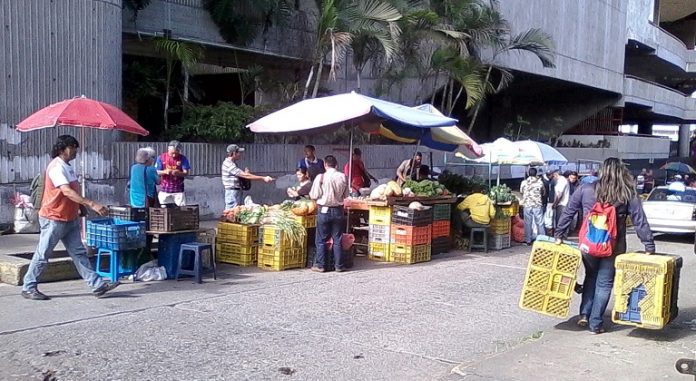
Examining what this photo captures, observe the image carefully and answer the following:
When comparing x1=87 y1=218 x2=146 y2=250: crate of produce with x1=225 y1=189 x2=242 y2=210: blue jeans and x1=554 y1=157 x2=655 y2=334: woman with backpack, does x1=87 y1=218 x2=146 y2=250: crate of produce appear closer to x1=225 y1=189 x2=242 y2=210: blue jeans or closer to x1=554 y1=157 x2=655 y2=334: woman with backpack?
x1=225 y1=189 x2=242 y2=210: blue jeans

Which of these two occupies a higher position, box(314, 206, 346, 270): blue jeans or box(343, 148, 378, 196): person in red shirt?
box(343, 148, 378, 196): person in red shirt

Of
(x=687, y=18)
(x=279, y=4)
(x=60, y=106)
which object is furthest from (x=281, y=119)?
(x=687, y=18)

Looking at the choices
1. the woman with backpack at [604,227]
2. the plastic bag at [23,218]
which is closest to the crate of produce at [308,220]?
the woman with backpack at [604,227]

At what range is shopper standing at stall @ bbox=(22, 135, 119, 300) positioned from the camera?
26.0ft

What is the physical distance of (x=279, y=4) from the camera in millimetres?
18078

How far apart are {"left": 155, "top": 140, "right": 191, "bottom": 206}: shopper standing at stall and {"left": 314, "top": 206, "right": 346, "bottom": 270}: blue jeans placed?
2.49 metres

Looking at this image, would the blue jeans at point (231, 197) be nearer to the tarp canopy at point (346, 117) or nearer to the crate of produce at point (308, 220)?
the tarp canopy at point (346, 117)

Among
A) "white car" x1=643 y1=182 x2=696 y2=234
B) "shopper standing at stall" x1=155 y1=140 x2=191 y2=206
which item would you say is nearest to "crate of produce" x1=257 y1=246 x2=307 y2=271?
"shopper standing at stall" x1=155 y1=140 x2=191 y2=206

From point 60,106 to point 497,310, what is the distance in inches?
243

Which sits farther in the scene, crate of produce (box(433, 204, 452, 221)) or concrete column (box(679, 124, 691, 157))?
concrete column (box(679, 124, 691, 157))

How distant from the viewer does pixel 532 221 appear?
1481cm

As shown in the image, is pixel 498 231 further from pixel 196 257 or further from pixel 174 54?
pixel 174 54

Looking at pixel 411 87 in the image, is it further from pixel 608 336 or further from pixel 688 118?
pixel 688 118

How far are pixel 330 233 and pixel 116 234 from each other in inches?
125
